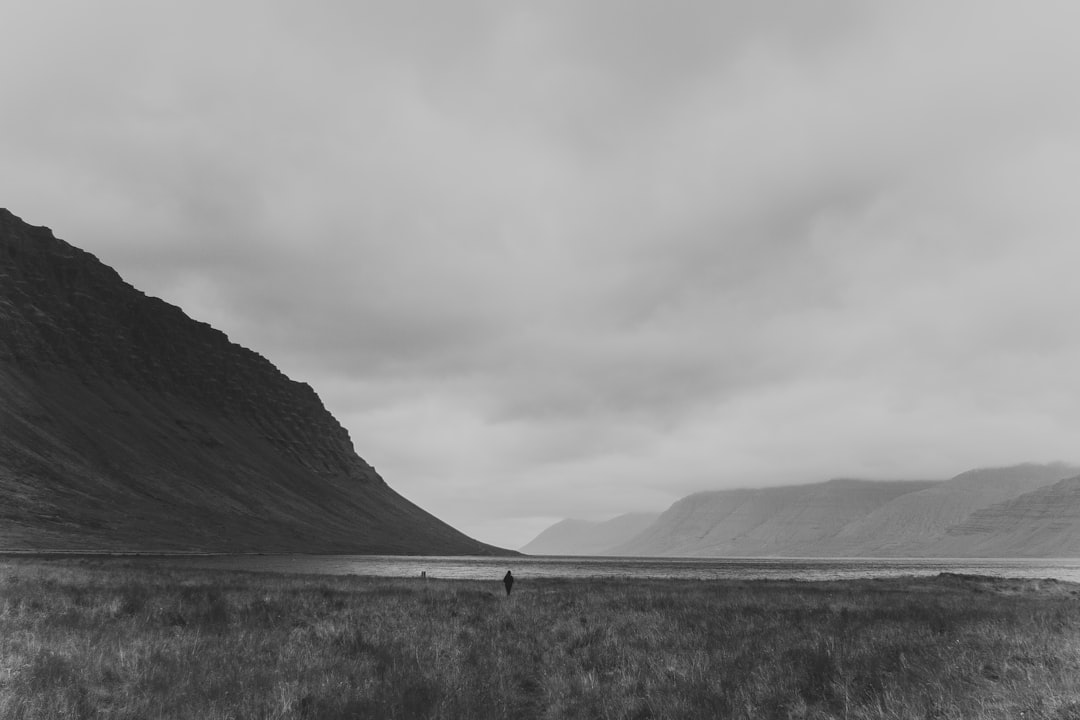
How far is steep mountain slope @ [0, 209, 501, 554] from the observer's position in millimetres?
106550

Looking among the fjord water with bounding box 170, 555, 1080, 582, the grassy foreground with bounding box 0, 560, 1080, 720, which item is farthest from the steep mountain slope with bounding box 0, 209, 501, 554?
the grassy foreground with bounding box 0, 560, 1080, 720

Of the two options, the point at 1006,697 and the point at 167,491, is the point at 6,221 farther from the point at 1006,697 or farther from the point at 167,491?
the point at 1006,697

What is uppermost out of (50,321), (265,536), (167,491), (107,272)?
(107,272)

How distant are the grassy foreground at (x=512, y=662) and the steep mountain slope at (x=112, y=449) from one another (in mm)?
81278

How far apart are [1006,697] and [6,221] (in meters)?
221

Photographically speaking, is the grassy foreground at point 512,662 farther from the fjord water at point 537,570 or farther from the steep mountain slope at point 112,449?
the steep mountain slope at point 112,449

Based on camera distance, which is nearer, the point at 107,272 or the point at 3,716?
the point at 3,716

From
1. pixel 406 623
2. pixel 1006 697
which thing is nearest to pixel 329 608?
pixel 406 623

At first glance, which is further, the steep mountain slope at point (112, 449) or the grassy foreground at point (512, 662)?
the steep mountain slope at point (112, 449)

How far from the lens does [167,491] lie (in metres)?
135

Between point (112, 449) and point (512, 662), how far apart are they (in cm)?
15066

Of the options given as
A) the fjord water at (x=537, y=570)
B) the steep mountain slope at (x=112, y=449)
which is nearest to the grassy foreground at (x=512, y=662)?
the fjord water at (x=537, y=570)

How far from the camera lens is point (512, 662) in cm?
1423

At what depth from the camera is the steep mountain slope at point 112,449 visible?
10655cm
